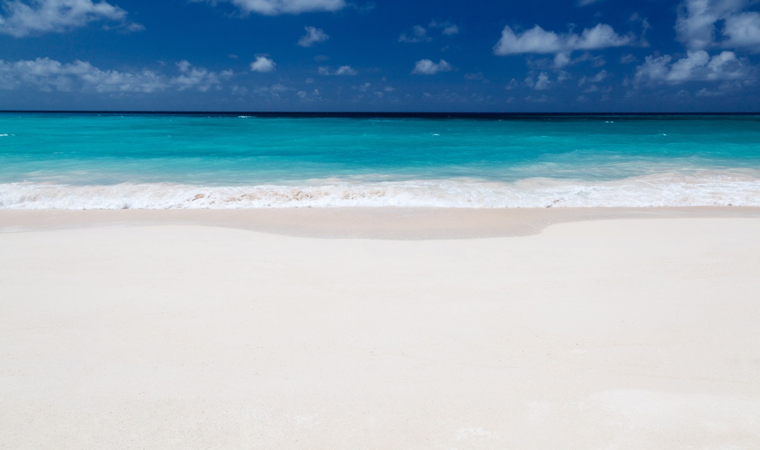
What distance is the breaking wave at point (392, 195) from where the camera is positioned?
9.46 metres

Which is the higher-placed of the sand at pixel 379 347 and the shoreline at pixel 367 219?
the shoreline at pixel 367 219

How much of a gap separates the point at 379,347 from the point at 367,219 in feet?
14.7

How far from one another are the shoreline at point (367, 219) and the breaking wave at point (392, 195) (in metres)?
0.72

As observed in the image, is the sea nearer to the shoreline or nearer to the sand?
the shoreline

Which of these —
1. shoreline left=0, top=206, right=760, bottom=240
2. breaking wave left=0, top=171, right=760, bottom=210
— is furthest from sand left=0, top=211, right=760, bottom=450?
breaking wave left=0, top=171, right=760, bottom=210

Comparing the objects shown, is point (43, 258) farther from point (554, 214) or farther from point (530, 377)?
→ point (554, 214)

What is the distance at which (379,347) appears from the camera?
3.51 m

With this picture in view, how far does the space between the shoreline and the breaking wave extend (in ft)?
2.37

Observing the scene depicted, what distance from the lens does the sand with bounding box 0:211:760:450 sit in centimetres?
266

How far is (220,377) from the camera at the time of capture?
312 cm

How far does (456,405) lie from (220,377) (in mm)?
1710

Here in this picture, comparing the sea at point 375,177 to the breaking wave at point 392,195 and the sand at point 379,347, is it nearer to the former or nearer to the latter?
the breaking wave at point 392,195

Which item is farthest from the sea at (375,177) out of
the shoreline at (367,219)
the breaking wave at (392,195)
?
the shoreline at (367,219)

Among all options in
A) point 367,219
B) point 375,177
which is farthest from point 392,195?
point 375,177
